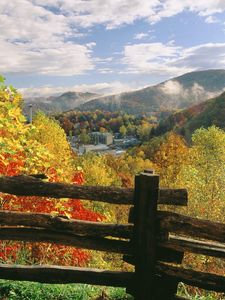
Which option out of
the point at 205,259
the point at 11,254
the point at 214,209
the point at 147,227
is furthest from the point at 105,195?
the point at 214,209

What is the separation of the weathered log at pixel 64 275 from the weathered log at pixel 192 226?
1.19 m

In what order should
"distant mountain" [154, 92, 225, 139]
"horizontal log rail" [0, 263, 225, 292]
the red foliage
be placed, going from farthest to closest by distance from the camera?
"distant mountain" [154, 92, 225, 139] < the red foliage < "horizontal log rail" [0, 263, 225, 292]

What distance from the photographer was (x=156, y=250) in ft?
24.6

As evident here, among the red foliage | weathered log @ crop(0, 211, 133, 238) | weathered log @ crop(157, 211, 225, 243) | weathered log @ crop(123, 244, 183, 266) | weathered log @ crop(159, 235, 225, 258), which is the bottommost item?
the red foliage

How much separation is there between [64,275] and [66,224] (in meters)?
0.93

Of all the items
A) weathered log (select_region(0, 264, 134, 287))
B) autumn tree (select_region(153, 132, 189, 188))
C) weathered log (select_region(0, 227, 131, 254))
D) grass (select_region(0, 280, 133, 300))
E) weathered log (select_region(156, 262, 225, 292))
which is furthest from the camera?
autumn tree (select_region(153, 132, 189, 188))

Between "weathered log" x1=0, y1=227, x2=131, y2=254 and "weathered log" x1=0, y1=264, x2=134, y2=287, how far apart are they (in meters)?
0.43

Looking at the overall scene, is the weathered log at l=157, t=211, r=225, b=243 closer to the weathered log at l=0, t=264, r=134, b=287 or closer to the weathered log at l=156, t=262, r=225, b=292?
the weathered log at l=156, t=262, r=225, b=292

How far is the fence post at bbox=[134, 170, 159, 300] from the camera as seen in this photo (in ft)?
23.8

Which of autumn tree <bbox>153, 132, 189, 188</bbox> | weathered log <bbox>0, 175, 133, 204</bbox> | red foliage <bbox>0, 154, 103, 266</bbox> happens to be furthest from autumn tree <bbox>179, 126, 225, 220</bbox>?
weathered log <bbox>0, 175, 133, 204</bbox>

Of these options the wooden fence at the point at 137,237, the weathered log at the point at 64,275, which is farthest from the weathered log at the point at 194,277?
the weathered log at the point at 64,275

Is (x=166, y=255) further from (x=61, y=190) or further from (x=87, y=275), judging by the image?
(x=61, y=190)

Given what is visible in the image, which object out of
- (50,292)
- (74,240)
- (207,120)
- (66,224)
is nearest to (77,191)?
(66,224)

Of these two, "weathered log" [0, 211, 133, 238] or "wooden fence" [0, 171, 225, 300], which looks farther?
"weathered log" [0, 211, 133, 238]
